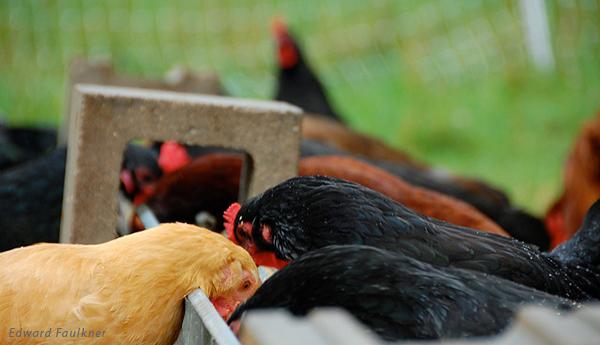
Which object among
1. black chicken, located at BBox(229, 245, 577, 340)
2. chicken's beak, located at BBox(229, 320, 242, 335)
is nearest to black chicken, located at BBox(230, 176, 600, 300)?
black chicken, located at BBox(229, 245, 577, 340)

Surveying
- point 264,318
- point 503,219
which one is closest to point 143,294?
point 264,318

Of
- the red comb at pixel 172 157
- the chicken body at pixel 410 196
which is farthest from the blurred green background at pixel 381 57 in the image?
the chicken body at pixel 410 196

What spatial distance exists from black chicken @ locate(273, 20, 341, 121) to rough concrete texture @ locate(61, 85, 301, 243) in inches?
145

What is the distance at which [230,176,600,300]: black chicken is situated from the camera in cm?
211

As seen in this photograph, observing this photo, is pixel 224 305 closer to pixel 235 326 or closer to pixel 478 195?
pixel 235 326

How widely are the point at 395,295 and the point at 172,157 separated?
278 centimetres

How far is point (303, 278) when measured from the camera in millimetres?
1755

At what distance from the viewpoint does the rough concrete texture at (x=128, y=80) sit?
5320 mm

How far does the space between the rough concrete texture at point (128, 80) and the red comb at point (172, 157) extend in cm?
96

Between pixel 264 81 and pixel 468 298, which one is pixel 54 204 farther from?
pixel 264 81

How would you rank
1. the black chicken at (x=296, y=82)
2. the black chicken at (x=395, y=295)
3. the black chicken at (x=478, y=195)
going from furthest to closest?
the black chicken at (x=296, y=82) → the black chicken at (x=478, y=195) → the black chicken at (x=395, y=295)

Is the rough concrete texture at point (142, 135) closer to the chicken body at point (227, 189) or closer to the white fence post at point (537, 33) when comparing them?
the chicken body at point (227, 189)

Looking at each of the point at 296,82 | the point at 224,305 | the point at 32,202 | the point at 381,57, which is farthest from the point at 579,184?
the point at 381,57

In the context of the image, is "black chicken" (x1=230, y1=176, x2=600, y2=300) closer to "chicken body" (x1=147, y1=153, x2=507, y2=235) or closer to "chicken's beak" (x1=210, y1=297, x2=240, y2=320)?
"chicken's beak" (x1=210, y1=297, x2=240, y2=320)
